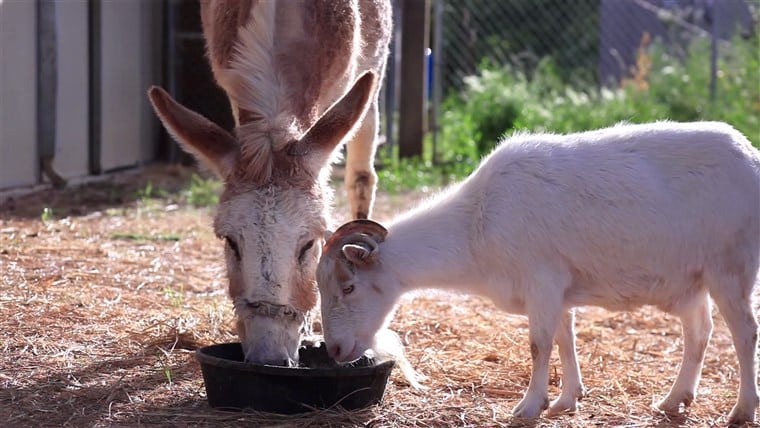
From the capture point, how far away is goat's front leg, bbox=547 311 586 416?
442cm

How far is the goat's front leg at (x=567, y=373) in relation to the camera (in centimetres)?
442

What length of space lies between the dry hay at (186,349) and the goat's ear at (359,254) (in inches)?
23.1

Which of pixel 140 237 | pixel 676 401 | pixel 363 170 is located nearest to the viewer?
pixel 676 401

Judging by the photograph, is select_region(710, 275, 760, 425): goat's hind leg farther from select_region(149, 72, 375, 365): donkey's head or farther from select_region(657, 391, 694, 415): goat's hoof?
select_region(149, 72, 375, 365): donkey's head

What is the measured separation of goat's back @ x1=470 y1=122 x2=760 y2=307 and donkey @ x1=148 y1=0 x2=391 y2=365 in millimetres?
713

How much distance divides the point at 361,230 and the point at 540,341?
0.85 m

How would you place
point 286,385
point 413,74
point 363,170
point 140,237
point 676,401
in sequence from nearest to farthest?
point 286,385, point 676,401, point 363,170, point 140,237, point 413,74

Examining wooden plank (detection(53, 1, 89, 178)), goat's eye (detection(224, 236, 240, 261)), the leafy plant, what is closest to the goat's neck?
goat's eye (detection(224, 236, 240, 261))

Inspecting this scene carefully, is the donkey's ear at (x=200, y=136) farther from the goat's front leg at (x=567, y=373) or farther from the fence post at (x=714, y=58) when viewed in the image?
the fence post at (x=714, y=58)

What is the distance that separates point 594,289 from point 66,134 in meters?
6.92

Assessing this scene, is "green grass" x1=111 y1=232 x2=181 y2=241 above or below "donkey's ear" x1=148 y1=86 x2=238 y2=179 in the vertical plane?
below

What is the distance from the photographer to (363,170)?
6.41 metres

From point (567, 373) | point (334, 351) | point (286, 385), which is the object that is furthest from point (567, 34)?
point (286, 385)

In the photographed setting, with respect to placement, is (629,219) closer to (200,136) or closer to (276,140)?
(276,140)
